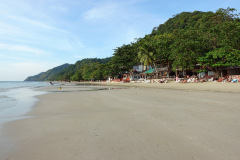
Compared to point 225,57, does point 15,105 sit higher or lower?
lower

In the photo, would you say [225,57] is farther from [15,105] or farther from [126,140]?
[15,105]

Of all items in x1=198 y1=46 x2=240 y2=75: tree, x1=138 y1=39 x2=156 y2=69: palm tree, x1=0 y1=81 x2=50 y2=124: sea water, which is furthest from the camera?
x1=138 y1=39 x2=156 y2=69: palm tree

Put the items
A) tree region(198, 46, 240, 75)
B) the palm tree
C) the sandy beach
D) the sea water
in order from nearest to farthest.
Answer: the sandy beach → the sea water → tree region(198, 46, 240, 75) → the palm tree

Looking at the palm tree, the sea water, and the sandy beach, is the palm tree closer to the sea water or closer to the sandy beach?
the sea water

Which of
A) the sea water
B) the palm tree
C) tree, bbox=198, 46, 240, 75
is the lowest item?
the sea water

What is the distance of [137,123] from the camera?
4.46m

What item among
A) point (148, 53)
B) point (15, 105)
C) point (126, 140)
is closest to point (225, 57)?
point (148, 53)

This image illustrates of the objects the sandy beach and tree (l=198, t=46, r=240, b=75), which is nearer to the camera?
the sandy beach

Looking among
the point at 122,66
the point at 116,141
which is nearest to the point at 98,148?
the point at 116,141

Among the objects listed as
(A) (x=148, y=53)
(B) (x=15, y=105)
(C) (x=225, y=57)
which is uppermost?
(A) (x=148, y=53)

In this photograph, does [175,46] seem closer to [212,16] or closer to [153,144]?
[212,16]

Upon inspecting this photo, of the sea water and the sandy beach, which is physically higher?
the sandy beach

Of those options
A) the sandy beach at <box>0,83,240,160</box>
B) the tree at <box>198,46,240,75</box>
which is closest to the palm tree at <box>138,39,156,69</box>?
the tree at <box>198,46,240,75</box>

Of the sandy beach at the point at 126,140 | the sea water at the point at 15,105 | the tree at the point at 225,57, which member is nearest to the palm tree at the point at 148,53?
the tree at the point at 225,57
